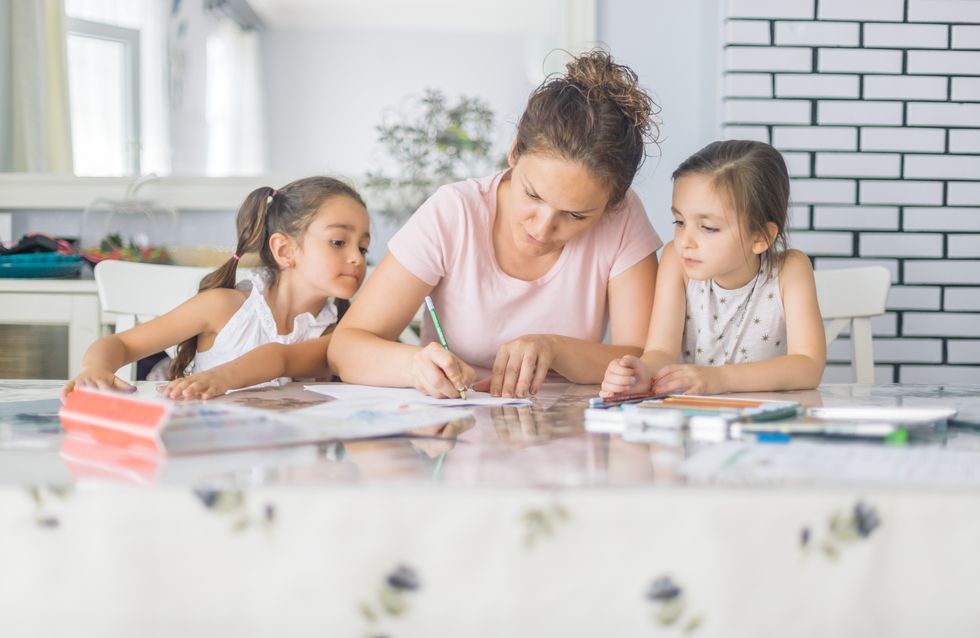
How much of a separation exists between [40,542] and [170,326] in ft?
3.32

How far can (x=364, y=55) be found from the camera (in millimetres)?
3068

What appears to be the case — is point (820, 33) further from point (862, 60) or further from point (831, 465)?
point (831, 465)

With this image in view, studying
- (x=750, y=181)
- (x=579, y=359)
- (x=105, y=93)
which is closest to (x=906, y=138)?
(x=750, y=181)

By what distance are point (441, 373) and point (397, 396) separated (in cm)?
6

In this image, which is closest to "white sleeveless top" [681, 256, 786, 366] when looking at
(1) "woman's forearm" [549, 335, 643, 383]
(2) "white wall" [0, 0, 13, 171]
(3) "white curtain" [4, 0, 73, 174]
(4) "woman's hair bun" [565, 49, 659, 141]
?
(1) "woman's forearm" [549, 335, 643, 383]

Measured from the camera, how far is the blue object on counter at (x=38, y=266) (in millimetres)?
2396

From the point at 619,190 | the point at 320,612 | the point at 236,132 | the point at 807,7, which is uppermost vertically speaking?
the point at 807,7

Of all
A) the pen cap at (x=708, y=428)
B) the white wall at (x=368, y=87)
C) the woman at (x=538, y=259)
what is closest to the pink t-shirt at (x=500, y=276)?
the woman at (x=538, y=259)

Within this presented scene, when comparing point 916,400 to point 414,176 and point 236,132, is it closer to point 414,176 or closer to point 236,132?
point 414,176

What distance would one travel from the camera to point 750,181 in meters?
1.54

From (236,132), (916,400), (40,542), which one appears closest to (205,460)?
(40,542)

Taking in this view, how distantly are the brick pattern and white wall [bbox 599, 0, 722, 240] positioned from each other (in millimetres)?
159

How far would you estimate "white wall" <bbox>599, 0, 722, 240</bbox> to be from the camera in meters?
2.55

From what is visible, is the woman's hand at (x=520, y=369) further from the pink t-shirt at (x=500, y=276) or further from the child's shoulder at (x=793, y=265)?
the child's shoulder at (x=793, y=265)
